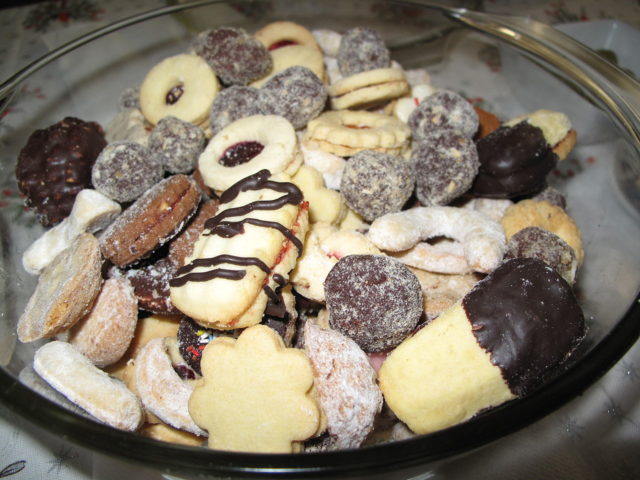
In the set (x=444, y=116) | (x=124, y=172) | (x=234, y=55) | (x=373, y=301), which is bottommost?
(x=373, y=301)

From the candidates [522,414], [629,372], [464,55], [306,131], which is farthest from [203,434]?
[464,55]

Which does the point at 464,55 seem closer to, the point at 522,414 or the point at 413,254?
the point at 413,254

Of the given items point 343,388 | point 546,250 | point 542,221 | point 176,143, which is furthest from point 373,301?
point 176,143

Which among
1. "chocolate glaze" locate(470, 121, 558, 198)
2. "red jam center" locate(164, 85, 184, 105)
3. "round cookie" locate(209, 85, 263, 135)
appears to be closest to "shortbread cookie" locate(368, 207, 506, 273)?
"chocolate glaze" locate(470, 121, 558, 198)

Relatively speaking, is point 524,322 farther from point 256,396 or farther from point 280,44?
point 280,44

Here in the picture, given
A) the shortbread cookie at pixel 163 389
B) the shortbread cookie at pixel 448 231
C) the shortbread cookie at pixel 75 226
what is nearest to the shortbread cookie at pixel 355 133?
the shortbread cookie at pixel 448 231

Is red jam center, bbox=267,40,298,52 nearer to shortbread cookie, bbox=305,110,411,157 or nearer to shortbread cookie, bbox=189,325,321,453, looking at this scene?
shortbread cookie, bbox=305,110,411,157

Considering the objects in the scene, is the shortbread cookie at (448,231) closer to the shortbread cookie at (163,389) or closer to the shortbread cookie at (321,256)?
the shortbread cookie at (321,256)
